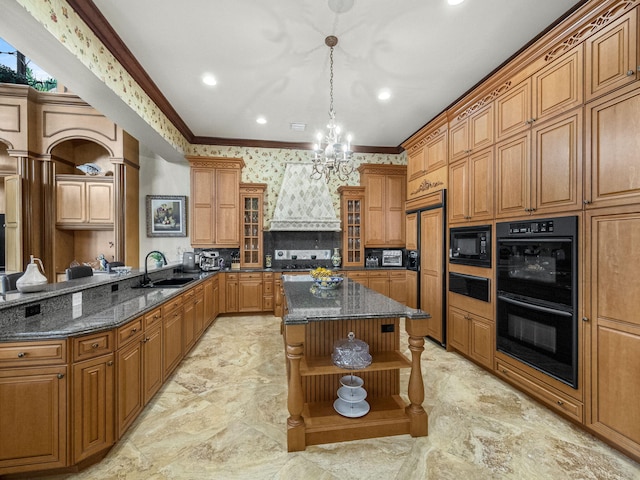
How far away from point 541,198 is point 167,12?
11.4 feet

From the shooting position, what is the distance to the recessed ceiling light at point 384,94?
3498 millimetres

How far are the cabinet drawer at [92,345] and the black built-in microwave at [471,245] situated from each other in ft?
10.9

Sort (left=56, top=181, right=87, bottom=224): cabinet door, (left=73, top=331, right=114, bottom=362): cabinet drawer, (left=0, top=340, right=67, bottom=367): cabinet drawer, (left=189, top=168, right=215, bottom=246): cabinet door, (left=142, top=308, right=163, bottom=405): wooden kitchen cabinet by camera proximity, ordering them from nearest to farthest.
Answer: (left=0, top=340, right=67, bottom=367): cabinet drawer
(left=73, top=331, right=114, bottom=362): cabinet drawer
(left=142, top=308, right=163, bottom=405): wooden kitchen cabinet
(left=56, top=181, right=87, bottom=224): cabinet door
(left=189, top=168, right=215, bottom=246): cabinet door

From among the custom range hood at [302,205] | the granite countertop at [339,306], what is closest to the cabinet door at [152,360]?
the granite countertop at [339,306]

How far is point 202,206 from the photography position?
16.3ft

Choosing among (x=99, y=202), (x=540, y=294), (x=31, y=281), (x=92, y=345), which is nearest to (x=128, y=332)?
(x=92, y=345)

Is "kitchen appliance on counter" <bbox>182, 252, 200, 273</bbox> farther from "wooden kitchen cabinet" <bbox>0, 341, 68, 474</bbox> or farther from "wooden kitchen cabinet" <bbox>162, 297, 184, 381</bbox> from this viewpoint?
"wooden kitchen cabinet" <bbox>0, 341, 68, 474</bbox>

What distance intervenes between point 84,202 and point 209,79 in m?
3.26

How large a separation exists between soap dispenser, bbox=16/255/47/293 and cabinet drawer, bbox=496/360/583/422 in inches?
157

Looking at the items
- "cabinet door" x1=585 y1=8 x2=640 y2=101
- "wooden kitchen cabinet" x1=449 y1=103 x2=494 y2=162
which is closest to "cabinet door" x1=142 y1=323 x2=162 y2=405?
"wooden kitchen cabinet" x1=449 y1=103 x2=494 y2=162

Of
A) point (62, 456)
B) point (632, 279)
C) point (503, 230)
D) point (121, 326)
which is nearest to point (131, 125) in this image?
point (121, 326)

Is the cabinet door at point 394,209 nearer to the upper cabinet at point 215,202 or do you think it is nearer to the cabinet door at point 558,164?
the upper cabinet at point 215,202

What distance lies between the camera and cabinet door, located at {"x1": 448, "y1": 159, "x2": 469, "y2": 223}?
3205 millimetres

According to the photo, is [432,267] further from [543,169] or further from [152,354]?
[152,354]
